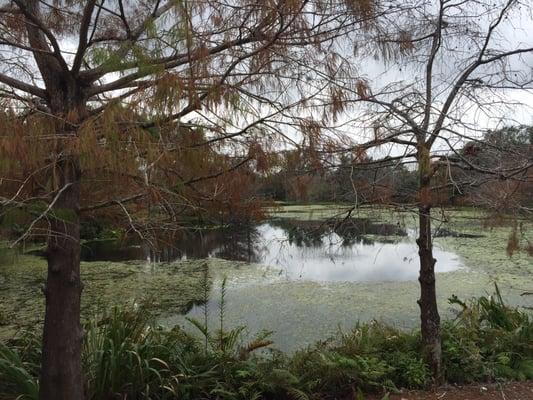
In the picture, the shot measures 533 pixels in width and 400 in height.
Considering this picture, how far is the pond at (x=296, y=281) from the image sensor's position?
6.55 meters

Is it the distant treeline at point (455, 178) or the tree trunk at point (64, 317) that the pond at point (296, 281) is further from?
the tree trunk at point (64, 317)

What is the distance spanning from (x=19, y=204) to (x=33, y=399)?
2067 millimetres

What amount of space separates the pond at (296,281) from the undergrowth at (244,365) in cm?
88

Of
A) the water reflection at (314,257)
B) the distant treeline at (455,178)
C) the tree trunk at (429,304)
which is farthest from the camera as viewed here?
the water reflection at (314,257)

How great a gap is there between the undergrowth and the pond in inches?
34.8

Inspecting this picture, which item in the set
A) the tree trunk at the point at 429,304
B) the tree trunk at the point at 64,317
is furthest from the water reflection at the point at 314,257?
the tree trunk at the point at 64,317

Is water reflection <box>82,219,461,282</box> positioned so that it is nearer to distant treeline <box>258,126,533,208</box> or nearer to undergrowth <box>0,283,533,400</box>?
undergrowth <box>0,283,533,400</box>

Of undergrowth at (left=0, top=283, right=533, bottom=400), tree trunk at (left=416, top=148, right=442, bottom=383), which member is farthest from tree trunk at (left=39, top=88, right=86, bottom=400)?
tree trunk at (left=416, top=148, right=442, bottom=383)

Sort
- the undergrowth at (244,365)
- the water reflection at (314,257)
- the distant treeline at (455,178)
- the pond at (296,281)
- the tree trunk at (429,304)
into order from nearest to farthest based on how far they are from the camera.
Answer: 1. the distant treeline at (455,178)
2. the undergrowth at (244,365)
3. the tree trunk at (429,304)
4. the pond at (296,281)
5. the water reflection at (314,257)

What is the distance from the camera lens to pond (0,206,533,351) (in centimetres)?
655

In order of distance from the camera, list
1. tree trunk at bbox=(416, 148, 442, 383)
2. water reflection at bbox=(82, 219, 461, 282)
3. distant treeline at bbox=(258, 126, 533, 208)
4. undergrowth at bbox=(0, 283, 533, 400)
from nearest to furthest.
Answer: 1. distant treeline at bbox=(258, 126, 533, 208)
2. undergrowth at bbox=(0, 283, 533, 400)
3. tree trunk at bbox=(416, 148, 442, 383)
4. water reflection at bbox=(82, 219, 461, 282)

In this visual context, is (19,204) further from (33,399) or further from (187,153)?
(33,399)

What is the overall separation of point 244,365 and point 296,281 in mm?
6386

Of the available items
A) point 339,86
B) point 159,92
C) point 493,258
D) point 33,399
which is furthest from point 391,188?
point 493,258
